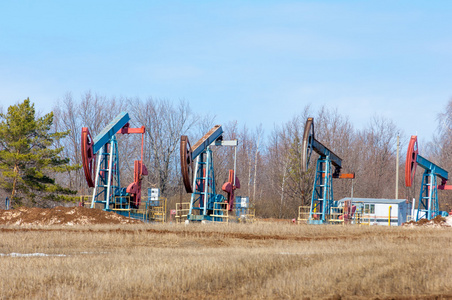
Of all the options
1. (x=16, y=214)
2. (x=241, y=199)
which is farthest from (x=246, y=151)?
(x=16, y=214)

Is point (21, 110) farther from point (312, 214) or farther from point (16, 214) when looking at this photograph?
point (312, 214)

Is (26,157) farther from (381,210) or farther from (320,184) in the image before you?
(381,210)

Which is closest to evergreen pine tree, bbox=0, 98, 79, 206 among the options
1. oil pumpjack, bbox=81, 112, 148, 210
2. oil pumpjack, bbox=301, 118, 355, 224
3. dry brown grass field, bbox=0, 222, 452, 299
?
oil pumpjack, bbox=81, 112, 148, 210

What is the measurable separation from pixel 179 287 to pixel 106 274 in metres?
1.32

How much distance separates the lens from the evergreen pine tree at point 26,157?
34.7 metres

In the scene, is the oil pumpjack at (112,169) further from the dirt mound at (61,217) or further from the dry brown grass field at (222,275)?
the dry brown grass field at (222,275)

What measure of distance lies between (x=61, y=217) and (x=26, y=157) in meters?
9.81

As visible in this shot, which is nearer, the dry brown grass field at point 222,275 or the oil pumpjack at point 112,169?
the dry brown grass field at point 222,275

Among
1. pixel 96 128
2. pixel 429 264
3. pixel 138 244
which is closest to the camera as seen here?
pixel 429 264

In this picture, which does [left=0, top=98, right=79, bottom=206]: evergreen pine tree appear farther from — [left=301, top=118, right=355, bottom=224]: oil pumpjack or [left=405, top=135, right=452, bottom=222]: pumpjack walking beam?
[left=405, top=135, right=452, bottom=222]: pumpjack walking beam

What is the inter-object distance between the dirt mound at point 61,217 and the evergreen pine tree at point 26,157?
27.0ft

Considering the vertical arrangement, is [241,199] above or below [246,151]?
below

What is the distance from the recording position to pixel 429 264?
10.7m

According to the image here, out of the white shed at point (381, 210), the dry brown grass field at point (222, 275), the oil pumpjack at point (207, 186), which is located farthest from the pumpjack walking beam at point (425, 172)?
the dry brown grass field at point (222, 275)
